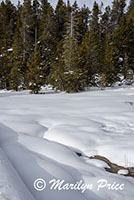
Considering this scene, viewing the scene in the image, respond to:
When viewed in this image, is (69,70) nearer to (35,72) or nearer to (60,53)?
(35,72)

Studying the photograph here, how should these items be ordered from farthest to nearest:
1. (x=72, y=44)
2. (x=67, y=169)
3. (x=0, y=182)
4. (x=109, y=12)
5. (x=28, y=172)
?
(x=109, y=12) → (x=72, y=44) → (x=67, y=169) → (x=28, y=172) → (x=0, y=182)

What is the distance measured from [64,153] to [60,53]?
66.0 feet

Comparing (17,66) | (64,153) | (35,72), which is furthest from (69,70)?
(64,153)

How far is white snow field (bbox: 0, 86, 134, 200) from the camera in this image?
231 centimetres

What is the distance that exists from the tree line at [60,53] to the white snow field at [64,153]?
12.1 meters

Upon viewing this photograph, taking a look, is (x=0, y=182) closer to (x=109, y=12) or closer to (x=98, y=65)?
(x=98, y=65)


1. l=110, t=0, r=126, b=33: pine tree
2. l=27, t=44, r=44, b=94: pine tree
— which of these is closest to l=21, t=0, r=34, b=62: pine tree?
l=27, t=44, r=44, b=94: pine tree

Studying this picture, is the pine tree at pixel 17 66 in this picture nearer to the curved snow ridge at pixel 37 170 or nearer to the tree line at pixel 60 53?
the tree line at pixel 60 53

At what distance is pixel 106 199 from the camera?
2391 millimetres

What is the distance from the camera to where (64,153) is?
342 centimetres

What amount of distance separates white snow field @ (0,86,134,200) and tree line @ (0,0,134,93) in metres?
12.1

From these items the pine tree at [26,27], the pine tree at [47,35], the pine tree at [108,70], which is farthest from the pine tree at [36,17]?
the pine tree at [108,70]

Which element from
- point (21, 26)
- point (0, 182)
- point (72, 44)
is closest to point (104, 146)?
point (0, 182)

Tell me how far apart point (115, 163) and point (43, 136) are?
5.75 ft
